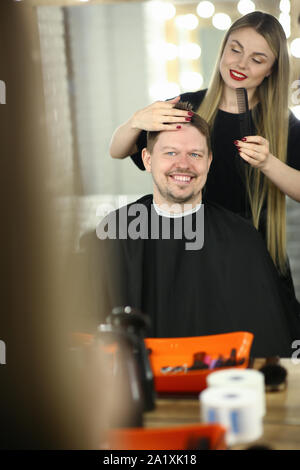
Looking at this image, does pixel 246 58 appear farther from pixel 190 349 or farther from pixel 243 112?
pixel 190 349

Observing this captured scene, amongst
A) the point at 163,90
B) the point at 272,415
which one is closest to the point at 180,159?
the point at 163,90

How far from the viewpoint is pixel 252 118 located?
1.68 meters

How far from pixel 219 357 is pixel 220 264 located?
56cm

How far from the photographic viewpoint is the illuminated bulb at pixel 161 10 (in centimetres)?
166

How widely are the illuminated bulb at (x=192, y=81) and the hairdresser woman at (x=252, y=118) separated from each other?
22mm

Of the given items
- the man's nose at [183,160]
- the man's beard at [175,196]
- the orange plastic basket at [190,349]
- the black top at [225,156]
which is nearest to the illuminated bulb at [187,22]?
the black top at [225,156]

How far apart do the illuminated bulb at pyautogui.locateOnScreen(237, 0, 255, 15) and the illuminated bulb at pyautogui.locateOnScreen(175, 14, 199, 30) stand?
0.49 ft

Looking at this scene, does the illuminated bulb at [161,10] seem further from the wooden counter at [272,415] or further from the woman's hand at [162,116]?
the wooden counter at [272,415]

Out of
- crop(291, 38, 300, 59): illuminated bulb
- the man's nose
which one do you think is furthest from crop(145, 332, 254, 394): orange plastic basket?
crop(291, 38, 300, 59): illuminated bulb

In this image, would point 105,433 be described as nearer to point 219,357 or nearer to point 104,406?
point 104,406

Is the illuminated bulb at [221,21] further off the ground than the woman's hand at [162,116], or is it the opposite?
the illuminated bulb at [221,21]

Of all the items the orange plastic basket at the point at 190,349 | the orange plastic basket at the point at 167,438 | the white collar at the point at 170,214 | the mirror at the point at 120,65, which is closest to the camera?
the orange plastic basket at the point at 167,438

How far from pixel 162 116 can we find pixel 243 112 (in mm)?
287
